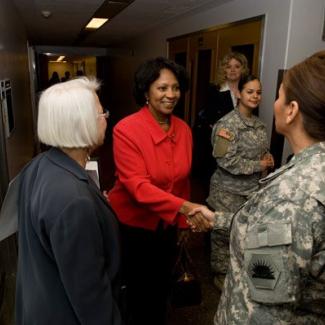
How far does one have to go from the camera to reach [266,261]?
0.88m

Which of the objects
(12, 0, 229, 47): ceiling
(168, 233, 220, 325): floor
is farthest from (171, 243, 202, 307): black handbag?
(12, 0, 229, 47): ceiling

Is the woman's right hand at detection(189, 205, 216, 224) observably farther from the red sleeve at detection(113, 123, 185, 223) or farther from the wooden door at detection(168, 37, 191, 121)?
the wooden door at detection(168, 37, 191, 121)

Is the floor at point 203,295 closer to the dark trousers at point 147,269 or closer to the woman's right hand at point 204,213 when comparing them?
the dark trousers at point 147,269

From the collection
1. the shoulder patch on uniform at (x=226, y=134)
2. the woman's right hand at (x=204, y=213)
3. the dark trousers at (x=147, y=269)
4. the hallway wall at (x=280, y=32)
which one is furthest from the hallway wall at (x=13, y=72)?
the hallway wall at (x=280, y=32)

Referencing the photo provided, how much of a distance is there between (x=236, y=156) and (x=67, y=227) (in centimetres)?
154

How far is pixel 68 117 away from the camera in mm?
954

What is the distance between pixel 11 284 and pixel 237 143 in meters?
1.86

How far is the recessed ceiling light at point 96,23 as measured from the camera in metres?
4.96

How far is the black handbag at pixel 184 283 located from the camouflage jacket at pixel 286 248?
90 centimetres

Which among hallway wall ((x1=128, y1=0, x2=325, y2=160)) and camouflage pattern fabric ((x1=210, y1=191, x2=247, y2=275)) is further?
hallway wall ((x1=128, y1=0, x2=325, y2=160))

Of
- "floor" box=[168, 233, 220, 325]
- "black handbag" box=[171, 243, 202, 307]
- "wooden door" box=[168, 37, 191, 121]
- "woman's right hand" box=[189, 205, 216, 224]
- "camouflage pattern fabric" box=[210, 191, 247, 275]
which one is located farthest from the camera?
"wooden door" box=[168, 37, 191, 121]

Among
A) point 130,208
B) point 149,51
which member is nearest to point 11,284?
point 130,208

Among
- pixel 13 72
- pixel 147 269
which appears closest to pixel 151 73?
pixel 147 269

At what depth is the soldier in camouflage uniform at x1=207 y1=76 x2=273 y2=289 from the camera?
2176mm
